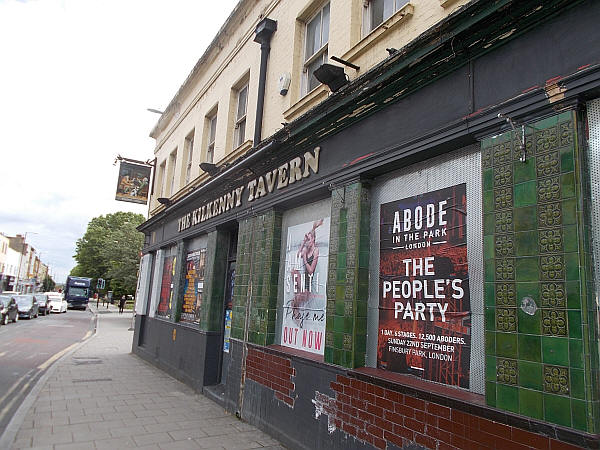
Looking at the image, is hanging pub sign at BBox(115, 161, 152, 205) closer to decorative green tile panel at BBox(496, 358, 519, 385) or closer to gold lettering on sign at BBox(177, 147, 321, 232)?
gold lettering on sign at BBox(177, 147, 321, 232)

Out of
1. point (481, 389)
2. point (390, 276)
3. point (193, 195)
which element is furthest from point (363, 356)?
point (193, 195)

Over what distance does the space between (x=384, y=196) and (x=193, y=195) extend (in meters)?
6.22

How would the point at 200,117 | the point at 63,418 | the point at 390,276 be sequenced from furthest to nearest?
the point at 200,117 < the point at 63,418 < the point at 390,276

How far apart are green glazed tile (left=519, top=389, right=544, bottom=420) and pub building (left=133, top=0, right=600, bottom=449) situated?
13 millimetres

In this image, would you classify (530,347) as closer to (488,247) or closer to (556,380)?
(556,380)

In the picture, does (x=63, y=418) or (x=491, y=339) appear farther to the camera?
(x=63, y=418)

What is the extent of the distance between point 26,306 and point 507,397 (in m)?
32.7

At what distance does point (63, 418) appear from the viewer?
6.14 m

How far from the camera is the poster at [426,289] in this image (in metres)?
3.70

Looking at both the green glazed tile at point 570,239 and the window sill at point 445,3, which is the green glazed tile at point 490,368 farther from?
the window sill at point 445,3

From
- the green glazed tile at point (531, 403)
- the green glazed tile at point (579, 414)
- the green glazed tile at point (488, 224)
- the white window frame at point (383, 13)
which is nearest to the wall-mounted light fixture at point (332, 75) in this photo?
the white window frame at point (383, 13)

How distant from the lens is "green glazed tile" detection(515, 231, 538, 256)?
9.77 ft

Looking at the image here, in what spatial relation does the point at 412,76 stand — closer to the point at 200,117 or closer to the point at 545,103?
the point at 545,103

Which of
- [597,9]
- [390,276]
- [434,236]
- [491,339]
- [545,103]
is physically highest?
[597,9]
